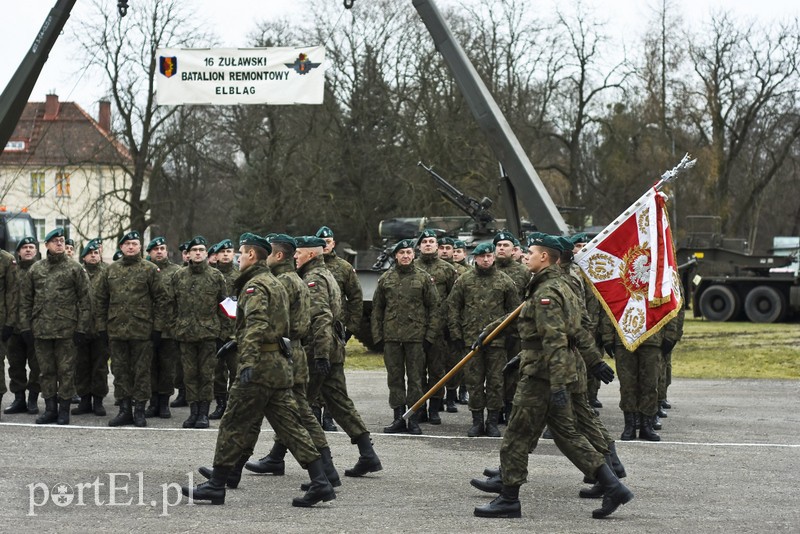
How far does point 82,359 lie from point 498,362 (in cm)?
478

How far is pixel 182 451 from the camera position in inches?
397

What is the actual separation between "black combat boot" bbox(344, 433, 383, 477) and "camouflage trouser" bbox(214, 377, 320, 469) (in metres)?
1.16

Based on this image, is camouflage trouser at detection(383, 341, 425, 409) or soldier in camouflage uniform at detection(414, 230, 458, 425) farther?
soldier in camouflage uniform at detection(414, 230, 458, 425)

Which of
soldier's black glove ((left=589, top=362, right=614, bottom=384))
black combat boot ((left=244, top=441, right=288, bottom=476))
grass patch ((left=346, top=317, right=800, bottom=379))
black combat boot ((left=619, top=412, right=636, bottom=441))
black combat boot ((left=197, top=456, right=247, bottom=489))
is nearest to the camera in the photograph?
black combat boot ((left=197, top=456, right=247, bottom=489))

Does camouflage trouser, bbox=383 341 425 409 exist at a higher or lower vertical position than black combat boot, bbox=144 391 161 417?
higher

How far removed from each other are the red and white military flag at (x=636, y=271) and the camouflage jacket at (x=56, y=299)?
581 cm

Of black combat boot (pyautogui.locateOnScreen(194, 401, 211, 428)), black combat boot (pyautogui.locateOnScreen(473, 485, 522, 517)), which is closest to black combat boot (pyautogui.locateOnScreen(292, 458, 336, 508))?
black combat boot (pyautogui.locateOnScreen(473, 485, 522, 517))

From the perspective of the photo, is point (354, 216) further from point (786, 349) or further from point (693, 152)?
point (786, 349)

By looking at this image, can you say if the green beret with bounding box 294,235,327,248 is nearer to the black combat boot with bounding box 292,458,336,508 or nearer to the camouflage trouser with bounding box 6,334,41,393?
the black combat boot with bounding box 292,458,336,508

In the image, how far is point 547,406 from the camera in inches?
303

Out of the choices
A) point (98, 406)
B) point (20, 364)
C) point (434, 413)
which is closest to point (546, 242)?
point (434, 413)

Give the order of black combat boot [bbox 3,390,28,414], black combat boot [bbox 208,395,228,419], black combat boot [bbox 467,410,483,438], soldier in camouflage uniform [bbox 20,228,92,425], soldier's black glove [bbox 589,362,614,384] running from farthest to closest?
black combat boot [bbox 3,390,28,414], black combat boot [bbox 208,395,228,419], soldier in camouflage uniform [bbox 20,228,92,425], black combat boot [bbox 467,410,483,438], soldier's black glove [bbox 589,362,614,384]

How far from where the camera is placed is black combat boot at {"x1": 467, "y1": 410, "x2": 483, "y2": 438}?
37.7 feet

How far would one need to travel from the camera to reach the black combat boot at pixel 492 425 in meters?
11.5
